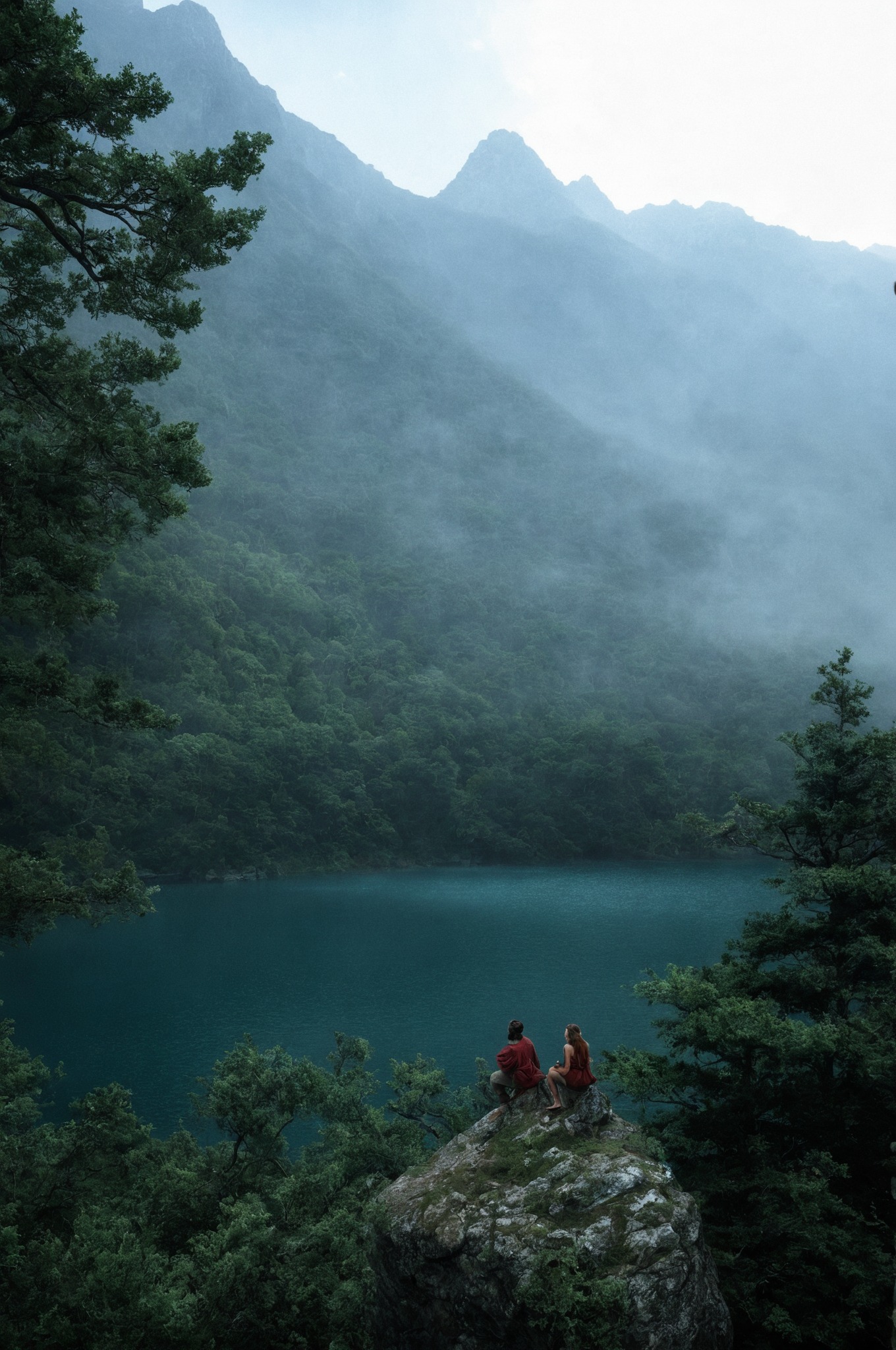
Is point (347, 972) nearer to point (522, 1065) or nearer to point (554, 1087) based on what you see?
point (522, 1065)

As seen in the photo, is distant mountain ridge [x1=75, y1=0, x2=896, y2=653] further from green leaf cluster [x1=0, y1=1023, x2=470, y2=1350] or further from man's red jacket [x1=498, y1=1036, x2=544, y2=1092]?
man's red jacket [x1=498, y1=1036, x2=544, y2=1092]

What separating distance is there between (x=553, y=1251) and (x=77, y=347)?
10.3 metres

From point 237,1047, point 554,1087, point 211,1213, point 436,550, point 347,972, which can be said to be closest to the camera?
point 554,1087

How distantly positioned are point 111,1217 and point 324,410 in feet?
455

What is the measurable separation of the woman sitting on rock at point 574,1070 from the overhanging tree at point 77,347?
16.4 ft

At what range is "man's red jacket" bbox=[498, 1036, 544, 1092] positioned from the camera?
24.4 feet

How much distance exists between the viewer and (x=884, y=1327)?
21.8 ft

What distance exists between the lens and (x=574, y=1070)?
7027 mm

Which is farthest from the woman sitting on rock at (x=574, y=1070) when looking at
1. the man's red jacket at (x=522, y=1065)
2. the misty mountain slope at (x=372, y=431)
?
the misty mountain slope at (x=372, y=431)

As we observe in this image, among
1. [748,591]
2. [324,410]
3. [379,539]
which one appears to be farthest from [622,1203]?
[324,410]

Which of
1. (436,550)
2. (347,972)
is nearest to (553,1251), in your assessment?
(347,972)

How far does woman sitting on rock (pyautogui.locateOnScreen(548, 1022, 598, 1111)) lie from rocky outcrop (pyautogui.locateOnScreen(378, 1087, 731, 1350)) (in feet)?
0.41

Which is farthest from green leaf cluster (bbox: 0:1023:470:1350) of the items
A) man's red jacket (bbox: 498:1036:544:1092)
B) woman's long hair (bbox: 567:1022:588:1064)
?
woman's long hair (bbox: 567:1022:588:1064)

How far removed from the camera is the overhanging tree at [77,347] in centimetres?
650
